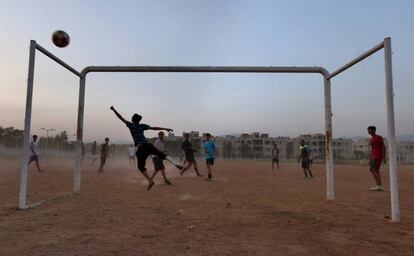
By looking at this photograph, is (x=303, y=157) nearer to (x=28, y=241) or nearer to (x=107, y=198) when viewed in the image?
(x=107, y=198)

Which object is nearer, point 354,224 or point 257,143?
point 354,224

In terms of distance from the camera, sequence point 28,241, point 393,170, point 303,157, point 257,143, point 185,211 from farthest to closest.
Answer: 1. point 257,143
2. point 303,157
3. point 185,211
4. point 393,170
5. point 28,241

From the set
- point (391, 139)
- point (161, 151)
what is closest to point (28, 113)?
point (161, 151)

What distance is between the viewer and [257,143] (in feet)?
418

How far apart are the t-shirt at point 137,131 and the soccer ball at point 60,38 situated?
2.28 m

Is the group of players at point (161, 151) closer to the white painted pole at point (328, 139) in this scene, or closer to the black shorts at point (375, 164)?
the black shorts at point (375, 164)

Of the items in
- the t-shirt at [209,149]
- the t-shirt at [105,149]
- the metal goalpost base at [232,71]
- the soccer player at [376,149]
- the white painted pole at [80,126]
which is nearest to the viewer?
the metal goalpost base at [232,71]

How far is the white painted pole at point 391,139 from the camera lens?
6164 mm

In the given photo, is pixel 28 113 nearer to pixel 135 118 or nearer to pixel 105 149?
pixel 135 118

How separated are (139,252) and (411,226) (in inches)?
169

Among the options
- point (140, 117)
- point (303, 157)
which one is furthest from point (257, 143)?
point (140, 117)

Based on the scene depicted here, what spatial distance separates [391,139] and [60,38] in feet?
23.1

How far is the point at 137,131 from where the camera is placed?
28.5 ft

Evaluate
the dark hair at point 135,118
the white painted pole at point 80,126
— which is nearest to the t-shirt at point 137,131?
the dark hair at point 135,118
